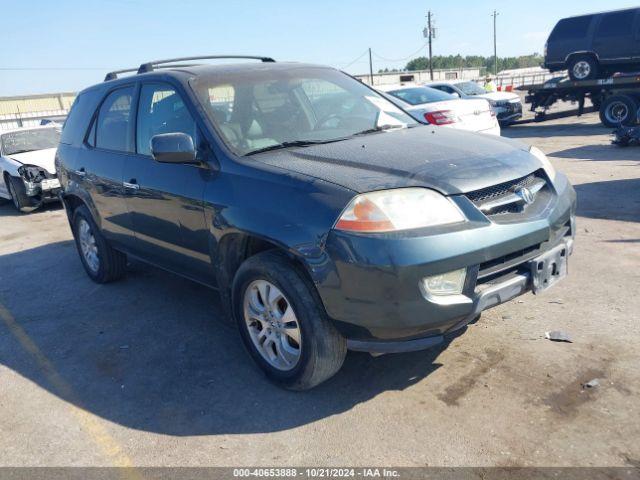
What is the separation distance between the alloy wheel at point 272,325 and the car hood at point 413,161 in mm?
751

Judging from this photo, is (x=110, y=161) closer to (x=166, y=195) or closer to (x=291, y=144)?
(x=166, y=195)

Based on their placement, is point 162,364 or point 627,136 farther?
point 627,136

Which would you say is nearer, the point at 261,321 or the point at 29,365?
the point at 261,321

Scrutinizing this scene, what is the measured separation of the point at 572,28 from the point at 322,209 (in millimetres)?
16673

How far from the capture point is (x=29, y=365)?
419 centimetres

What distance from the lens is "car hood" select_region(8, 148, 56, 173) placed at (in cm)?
1017

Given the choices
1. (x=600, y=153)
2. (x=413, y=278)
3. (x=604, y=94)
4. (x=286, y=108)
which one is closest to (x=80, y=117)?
(x=286, y=108)

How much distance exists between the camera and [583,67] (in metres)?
16.4

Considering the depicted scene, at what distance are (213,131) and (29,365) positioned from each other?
2236 mm

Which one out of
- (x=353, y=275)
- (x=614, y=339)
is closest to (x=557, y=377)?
(x=614, y=339)

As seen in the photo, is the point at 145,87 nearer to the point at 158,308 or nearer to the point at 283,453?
the point at 158,308

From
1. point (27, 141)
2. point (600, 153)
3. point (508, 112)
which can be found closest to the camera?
point (27, 141)

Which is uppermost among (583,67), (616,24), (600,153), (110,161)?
(616,24)

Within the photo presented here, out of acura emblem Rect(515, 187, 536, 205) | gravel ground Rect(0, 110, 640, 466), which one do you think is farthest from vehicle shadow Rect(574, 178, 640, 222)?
acura emblem Rect(515, 187, 536, 205)
